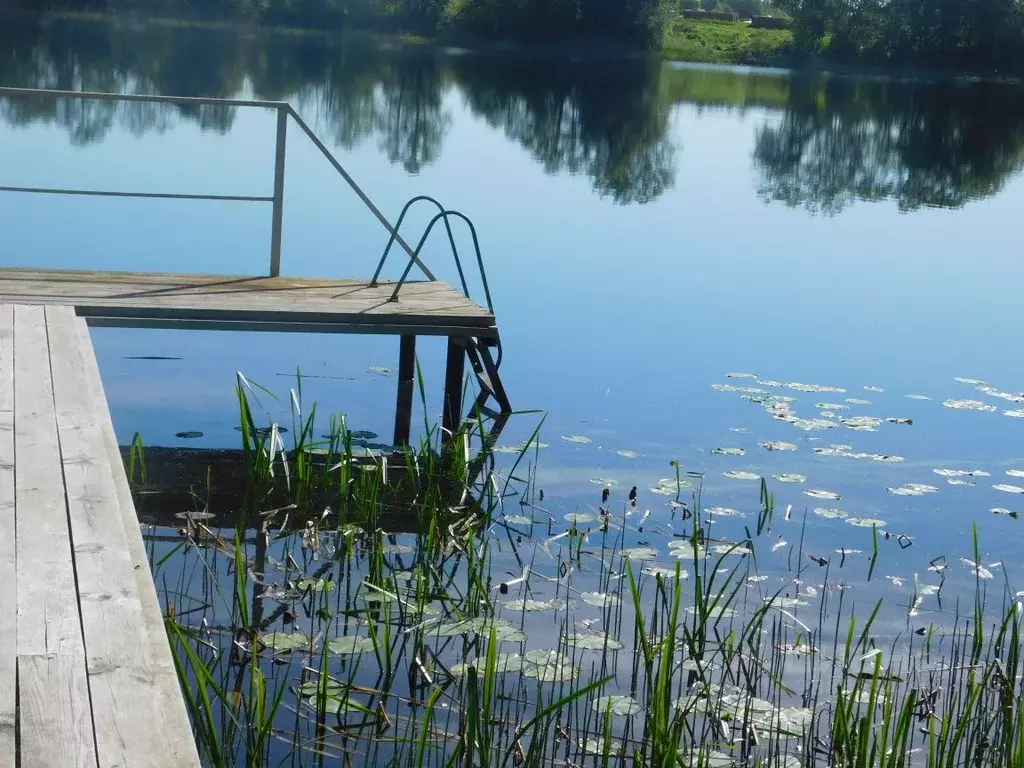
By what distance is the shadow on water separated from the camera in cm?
1802

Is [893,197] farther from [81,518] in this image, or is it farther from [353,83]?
[81,518]

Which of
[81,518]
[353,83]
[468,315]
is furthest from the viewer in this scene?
[353,83]

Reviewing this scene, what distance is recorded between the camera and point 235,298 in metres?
5.54

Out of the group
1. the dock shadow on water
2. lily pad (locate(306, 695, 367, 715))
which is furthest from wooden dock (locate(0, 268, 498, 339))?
lily pad (locate(306, 695, 367, 715))

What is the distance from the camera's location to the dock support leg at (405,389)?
19.9 ft

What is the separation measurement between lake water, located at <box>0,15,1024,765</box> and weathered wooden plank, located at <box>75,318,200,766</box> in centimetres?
201

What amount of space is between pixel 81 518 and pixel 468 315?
3.12m

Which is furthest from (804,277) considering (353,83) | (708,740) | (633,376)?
(353,83)

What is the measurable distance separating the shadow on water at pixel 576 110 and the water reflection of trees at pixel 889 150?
1.4 inches

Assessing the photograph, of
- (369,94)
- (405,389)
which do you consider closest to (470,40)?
(369,94)

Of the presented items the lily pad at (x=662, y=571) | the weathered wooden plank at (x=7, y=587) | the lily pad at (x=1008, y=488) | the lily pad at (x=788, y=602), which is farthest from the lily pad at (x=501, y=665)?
the lily pad at (x=1008, y=488)

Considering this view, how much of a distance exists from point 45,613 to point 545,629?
174cm

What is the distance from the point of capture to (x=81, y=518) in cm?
261

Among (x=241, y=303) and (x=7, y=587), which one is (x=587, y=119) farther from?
(x=7, y=587)
